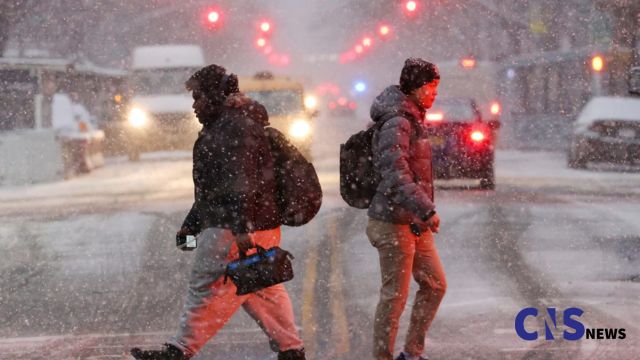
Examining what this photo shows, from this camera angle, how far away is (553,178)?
72.9 feet

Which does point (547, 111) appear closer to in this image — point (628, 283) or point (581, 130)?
point (581, 130)

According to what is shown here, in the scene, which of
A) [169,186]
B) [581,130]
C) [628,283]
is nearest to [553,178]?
[581,130]

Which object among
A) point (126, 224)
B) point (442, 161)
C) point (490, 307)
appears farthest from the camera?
point (442, 161)

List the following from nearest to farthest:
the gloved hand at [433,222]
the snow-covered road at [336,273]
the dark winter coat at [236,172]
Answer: the dark winter coat at [236,172] < the gloved hand at [433,222] < the snow-covered road at [336,273]

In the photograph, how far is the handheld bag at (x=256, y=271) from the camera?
594 centimetres

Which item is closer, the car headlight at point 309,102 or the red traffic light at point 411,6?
the car headlight at point 309,102

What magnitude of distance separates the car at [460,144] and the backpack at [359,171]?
39.0ft

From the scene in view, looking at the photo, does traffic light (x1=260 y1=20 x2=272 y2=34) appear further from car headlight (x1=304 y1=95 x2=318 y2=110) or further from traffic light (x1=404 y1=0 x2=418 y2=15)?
traffic light (x1=404 y1=0 x2=418 y2=15)

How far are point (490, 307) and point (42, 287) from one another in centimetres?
405

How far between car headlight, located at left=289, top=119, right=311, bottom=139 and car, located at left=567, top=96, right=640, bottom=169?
585 cm

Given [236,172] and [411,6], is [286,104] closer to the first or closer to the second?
[411,6]

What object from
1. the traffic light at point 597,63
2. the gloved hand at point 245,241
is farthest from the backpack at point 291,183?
the traffic light at point 597,63

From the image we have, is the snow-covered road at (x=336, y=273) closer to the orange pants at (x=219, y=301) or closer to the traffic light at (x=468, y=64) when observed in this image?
the orange pants at (x=219, y=301)

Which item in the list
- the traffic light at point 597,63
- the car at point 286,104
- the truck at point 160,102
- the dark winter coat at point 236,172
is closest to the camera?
the dark winter coat at point 236,172
